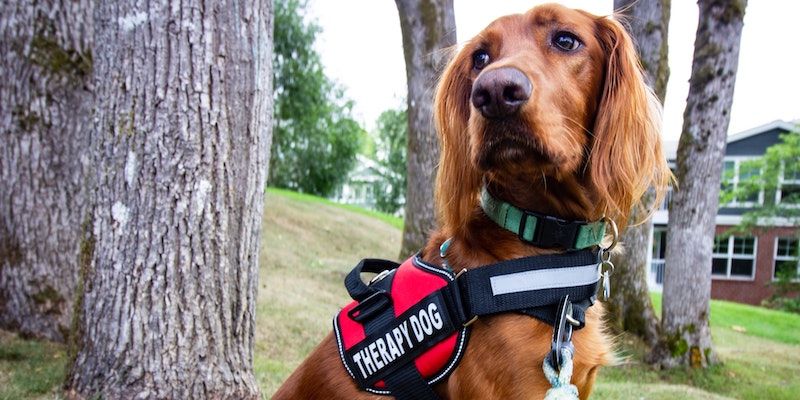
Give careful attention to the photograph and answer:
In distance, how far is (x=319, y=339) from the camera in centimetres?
628

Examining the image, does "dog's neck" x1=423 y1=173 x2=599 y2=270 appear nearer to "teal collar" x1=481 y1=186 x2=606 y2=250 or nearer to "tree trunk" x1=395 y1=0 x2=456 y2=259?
"teal collar" x1=481 y1=186 x2=606 y2=250

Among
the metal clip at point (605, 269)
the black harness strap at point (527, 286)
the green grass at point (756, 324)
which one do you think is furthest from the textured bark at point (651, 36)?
the green grass at point (756, 324)

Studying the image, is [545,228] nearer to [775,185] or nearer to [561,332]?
[561,332]

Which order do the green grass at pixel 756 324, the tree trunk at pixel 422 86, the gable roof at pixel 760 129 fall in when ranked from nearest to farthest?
the tree trunk at pixel 422 86 → the green grass at pixel 756 324 → the gable roof at pixel 760 129

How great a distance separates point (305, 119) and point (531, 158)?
3003cm

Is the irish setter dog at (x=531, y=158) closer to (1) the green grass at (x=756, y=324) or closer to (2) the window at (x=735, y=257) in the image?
(1) the green grass at (x=756, y=324)

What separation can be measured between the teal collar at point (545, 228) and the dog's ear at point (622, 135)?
12 centimetres

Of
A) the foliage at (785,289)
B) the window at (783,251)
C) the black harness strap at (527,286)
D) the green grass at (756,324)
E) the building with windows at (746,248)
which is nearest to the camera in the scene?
the black harness strap at (527,286)

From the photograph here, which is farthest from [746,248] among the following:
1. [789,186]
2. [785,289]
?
[789,186]

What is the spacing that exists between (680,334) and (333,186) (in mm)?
31076

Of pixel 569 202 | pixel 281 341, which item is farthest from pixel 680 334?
pixel 569 202

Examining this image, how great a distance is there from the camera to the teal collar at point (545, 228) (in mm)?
2125

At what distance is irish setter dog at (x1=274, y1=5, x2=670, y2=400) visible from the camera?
6.34 feet

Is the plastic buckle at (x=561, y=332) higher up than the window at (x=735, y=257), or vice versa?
the plastic buckle at (x=561, y=332)
